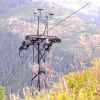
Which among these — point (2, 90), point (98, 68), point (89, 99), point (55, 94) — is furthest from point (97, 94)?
point (2, 90)

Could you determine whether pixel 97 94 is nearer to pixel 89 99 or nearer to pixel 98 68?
pixel 89 99

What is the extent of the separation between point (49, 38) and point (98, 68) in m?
8.71

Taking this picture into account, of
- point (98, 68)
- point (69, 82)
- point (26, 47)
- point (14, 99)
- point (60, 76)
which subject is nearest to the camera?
point (14, 99)

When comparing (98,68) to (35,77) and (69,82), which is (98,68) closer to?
(69,82)

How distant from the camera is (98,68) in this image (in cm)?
720

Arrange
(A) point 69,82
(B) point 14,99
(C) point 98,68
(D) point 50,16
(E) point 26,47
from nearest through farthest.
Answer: (B) point 14,99
(C) point 98,68
(A) point 69,82
(D) point 50,16
(E) point 26,47

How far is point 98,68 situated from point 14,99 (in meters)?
1.78

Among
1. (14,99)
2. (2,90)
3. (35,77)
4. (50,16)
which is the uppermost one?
(50,16)

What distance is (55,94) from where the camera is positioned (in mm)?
6062

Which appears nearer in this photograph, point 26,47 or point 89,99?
point 89,99

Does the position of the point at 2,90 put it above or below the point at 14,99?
below

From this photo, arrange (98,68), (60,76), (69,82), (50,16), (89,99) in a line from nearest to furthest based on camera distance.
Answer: (89,99)
(98,68)
(60,76)
(69,82)
(50,16)

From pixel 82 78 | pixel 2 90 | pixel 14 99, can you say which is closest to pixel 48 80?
pixel 82 78

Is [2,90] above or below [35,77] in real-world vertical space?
below
